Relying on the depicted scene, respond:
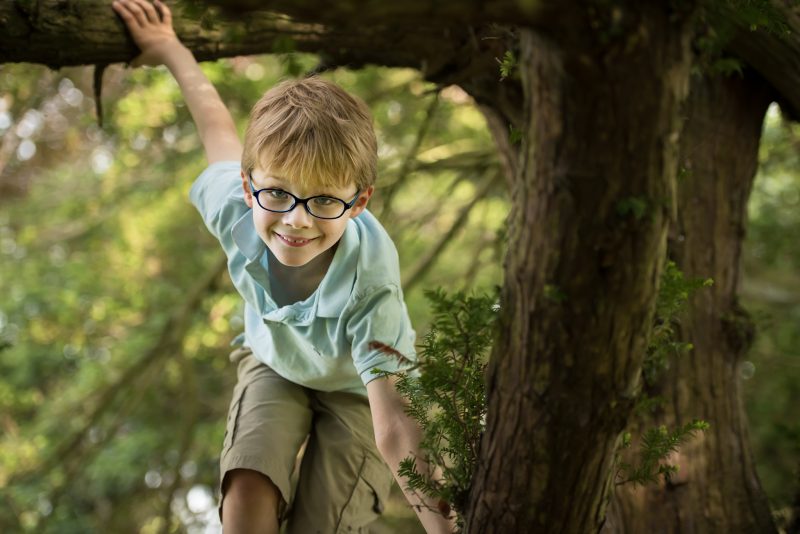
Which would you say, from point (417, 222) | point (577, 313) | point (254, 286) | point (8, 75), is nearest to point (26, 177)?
point (8, 75)

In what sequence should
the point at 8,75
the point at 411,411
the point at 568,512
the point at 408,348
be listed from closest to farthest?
the point at 568,512 → the point at 411,411 → the point at 408,348 → the point at 8,75

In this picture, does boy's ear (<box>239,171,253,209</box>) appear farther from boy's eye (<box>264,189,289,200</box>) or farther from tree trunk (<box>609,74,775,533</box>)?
tree trunk (<box>609,74,775,533</box>)

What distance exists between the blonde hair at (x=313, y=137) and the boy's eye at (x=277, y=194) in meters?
0.05

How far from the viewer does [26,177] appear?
341 inches

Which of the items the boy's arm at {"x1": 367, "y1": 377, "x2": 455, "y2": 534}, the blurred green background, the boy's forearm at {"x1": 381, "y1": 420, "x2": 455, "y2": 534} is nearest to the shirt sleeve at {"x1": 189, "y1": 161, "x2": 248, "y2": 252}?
the boy's arm at {"x1": 367, "y1": 377, "x2": 455, "y2": 534}

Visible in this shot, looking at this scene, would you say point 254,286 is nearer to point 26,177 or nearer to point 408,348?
point 408,348

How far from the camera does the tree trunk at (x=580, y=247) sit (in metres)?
1.38

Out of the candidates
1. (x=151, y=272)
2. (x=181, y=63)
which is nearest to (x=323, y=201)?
(x=181, y=63)

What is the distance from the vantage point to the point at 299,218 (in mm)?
2381

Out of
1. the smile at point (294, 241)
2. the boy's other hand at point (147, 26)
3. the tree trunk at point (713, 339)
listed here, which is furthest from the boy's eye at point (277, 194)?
the tree trunk at point (713, 339)

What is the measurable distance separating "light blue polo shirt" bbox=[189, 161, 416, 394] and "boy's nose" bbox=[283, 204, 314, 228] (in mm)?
181

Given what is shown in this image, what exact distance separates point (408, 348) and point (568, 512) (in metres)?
0.88

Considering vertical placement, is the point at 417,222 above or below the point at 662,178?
below

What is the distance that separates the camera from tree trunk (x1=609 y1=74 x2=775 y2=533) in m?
2.99
